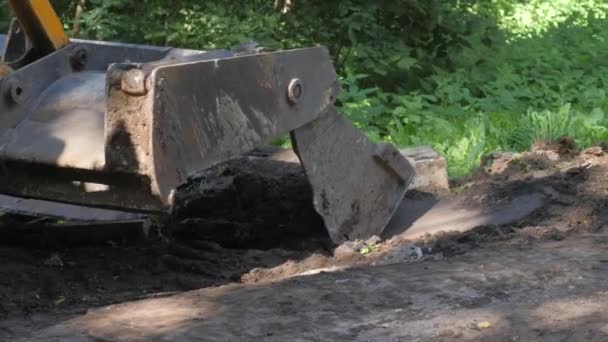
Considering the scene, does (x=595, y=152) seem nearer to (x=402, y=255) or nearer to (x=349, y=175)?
(x=349, y=175)

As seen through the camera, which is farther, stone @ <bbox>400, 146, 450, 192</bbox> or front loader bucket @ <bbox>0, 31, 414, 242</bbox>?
stone @ <bbox>400, 146, 450, 192</bbox>

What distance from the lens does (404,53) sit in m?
9.19

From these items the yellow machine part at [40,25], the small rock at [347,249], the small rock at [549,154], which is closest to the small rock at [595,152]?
the small rock at [549,154]

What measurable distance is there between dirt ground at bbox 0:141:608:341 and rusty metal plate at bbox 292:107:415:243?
157 millimetres

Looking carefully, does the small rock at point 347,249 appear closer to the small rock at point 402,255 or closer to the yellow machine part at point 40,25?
the small rock at point 402,255

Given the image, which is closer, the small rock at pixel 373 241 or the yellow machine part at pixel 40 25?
the yellow machine part at pixel 40 25

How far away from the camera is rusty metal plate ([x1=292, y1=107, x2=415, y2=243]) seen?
189 inches

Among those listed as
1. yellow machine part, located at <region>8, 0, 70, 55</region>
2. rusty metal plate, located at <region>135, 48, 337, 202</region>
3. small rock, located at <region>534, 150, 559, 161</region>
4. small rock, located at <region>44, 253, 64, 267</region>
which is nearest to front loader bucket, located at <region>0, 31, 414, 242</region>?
rusty metal plate, located at <region>135, 48, 337, 202</region>

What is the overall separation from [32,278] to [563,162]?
3222 millimetres

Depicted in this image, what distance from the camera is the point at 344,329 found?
332 cm

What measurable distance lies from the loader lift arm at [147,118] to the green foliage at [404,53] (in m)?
2.93

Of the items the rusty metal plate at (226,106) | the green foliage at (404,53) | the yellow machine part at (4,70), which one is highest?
the yellow machine part at (4,70)

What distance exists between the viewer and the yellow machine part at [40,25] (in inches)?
176

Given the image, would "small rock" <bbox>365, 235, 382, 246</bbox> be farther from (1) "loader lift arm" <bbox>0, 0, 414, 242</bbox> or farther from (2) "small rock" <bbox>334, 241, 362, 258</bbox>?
(1) "loader lift arm" <bbox>0, 0, 414, 242</bbox>
